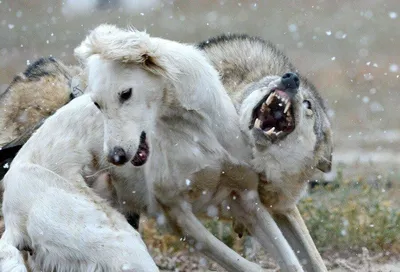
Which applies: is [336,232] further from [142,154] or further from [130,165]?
[142,154]

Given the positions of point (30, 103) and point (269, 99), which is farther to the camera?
point (30, 103)

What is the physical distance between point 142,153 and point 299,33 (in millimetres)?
12415

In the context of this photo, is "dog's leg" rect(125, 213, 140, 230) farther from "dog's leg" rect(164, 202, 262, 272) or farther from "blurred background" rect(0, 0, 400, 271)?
"blurred background" rect(0, 0, 400, 271)

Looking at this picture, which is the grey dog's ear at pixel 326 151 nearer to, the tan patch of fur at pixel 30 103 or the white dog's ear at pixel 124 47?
the white dog's ear at pixel 124 47

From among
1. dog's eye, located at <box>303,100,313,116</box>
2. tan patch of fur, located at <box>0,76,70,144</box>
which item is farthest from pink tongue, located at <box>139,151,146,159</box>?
tan patch of fur, located at <box>0,76,70,144</box>

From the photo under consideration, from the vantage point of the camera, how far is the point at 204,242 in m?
5.84

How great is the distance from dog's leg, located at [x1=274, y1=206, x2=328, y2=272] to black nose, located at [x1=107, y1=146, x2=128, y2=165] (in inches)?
53.4

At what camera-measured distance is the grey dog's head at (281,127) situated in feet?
19.2

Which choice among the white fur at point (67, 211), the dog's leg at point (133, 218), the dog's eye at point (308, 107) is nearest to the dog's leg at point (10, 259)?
the white fur at point (67, 211)

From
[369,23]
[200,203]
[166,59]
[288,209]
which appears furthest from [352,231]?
[369,23]

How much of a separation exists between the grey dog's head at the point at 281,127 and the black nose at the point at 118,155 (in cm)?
87

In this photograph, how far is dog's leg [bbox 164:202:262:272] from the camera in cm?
579

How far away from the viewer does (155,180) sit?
5855mm

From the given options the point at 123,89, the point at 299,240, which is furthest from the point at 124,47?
the point at 299,240
